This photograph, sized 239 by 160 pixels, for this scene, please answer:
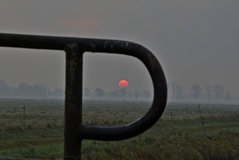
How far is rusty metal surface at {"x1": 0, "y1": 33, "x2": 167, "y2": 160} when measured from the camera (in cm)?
129

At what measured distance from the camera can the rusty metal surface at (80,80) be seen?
1.29m

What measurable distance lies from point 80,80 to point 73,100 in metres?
0.07

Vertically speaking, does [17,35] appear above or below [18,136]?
above

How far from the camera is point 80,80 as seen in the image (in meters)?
1.33

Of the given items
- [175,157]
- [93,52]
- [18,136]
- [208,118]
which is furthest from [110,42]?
[208,118]

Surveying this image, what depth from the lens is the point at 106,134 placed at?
1.32 meters

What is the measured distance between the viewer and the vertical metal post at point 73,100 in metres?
1.30

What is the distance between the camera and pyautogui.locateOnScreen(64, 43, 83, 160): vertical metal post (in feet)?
4.27

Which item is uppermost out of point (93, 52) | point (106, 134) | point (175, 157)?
point (93, 52)

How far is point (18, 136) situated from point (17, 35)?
2255 cm

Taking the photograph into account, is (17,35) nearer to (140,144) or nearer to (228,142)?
(140,144)

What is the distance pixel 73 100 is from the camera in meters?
1.32

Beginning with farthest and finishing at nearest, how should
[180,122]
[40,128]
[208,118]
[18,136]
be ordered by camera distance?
1. [208,118]
2. [180,122]
3. [40,128]
4. [18,136]

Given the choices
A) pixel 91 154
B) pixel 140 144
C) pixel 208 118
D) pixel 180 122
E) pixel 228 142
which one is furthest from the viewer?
pixel 208 118
